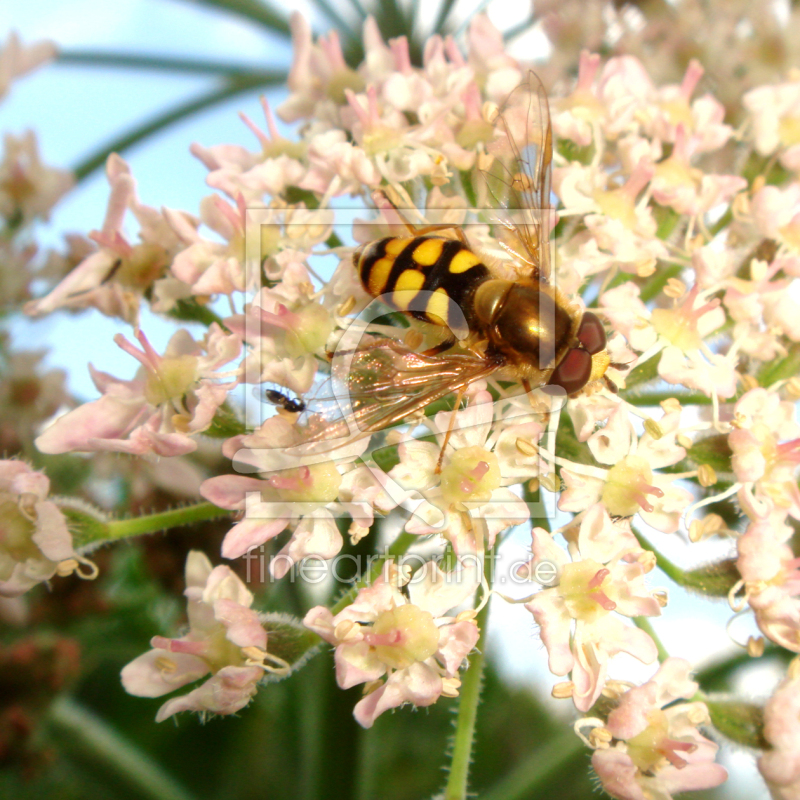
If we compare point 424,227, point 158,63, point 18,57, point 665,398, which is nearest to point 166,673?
point 424,227

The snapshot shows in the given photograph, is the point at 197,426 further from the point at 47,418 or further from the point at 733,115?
the point at 733,115

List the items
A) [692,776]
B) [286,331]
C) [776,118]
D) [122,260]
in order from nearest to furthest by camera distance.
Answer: [692,776]
[286,331]
[122,260]
[776,118]

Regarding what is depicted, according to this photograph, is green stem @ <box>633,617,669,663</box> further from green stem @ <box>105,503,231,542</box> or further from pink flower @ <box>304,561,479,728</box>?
green stem @ <box>105,503,231,542</box>

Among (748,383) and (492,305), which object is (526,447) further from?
(748,383)

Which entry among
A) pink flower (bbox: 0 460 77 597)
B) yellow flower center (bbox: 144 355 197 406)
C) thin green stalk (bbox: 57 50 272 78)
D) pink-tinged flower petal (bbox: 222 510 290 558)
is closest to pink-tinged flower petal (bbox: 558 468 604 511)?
pink-tinged flower petal (bbox: 222 510 290 558)

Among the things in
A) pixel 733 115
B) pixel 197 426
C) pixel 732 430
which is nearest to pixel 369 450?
pixel 197 426

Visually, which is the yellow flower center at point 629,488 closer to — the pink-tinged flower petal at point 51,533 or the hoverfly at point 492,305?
the hoverfly at point 492,305

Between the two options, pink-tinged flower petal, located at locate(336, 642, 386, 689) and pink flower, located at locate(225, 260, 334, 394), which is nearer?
pink-tinged flower petal, located at locate(336, 642, 386, 689)
